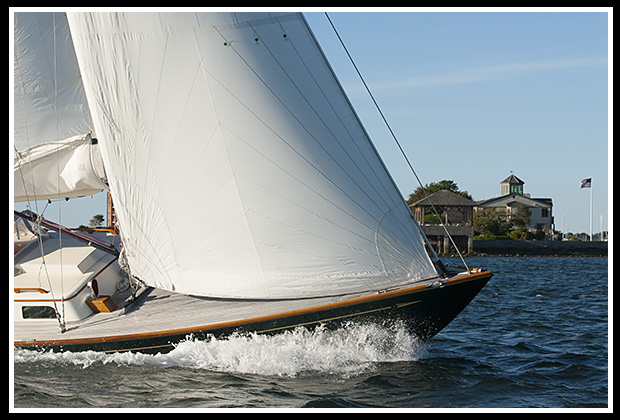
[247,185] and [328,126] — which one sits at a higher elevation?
[328,126]

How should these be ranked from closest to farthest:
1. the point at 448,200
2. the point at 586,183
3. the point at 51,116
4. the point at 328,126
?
the point at 328,126 < the point at 51,116 < the point at 586,183 < the point at 448,200

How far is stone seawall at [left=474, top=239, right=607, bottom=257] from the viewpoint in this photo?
215 feet

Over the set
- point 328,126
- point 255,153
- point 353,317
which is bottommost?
point 353,317

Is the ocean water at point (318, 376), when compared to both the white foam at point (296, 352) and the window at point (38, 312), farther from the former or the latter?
the window at point (38, 312)

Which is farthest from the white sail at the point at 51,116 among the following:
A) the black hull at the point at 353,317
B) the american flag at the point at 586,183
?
the american flag at the point at 586,183

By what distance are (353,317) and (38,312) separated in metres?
5.56

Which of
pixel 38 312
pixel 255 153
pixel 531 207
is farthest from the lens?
pixel 531 207

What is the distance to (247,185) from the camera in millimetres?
10039

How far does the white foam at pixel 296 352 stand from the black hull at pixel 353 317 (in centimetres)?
13

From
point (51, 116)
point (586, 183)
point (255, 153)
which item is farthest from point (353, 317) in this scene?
point (586, 183)

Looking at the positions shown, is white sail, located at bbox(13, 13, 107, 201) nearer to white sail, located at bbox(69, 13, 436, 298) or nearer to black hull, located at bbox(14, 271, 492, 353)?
white sail, located at bbox(69, 13, 436, 298)

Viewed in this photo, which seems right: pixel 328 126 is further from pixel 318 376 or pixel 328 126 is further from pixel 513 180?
Answer: pixel 513 180

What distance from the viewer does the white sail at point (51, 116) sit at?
1237 cm

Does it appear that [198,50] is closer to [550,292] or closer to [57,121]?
[57,121]
